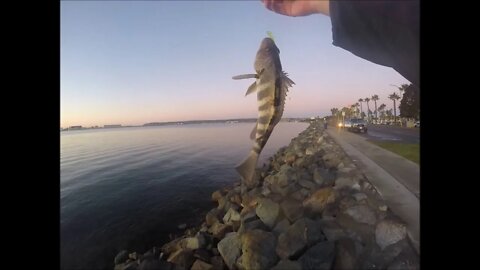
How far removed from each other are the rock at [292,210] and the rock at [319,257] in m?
0.98

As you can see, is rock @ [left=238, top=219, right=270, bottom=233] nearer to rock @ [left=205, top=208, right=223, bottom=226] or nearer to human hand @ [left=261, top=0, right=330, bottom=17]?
rock @ [left=205, top=208, right=223, bottom=226]

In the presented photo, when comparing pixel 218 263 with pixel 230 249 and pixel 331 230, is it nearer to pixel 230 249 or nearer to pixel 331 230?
pixel 230 249

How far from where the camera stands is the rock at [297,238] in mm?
3254

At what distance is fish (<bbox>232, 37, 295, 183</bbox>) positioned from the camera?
5.51ft

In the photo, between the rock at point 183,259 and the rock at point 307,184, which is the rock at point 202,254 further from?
the rock at point 307,184

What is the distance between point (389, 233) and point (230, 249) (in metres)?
1.89

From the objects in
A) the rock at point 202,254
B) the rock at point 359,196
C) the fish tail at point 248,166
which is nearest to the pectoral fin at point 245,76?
the fish tail at point 248,166

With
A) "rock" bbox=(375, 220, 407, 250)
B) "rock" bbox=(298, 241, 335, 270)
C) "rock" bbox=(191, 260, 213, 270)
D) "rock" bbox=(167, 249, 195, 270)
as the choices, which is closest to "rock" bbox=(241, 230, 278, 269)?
"rock" bbox=(298, 241, 335, 270)

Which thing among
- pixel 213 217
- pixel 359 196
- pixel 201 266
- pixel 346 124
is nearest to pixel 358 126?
pixel 346 124

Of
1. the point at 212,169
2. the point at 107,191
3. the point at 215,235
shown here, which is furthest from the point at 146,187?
the point at 215,235

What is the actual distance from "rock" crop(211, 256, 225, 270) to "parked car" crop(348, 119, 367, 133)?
834 inches

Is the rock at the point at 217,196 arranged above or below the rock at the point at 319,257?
below
